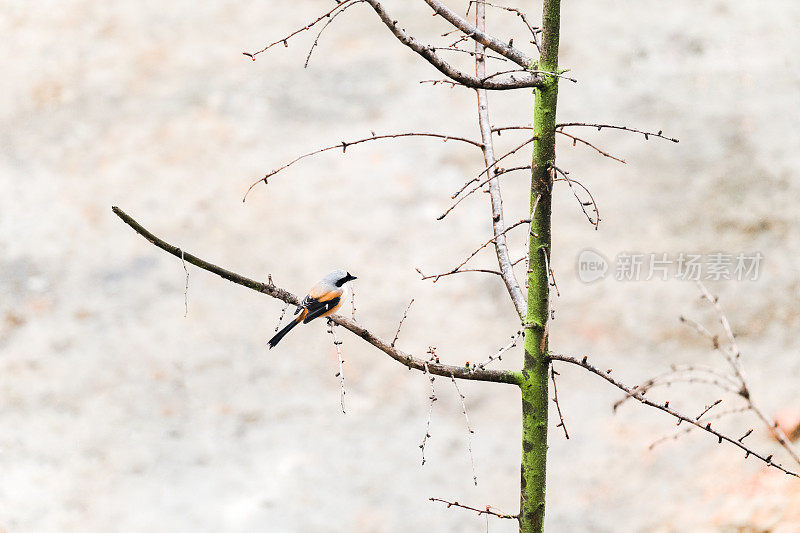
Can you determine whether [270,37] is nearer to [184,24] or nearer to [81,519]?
[184,24]

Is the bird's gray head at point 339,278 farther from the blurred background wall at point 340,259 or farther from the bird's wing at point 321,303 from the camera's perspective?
the blurred background wall at point 340,259

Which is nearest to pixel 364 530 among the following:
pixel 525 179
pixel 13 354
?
pixel 13 354

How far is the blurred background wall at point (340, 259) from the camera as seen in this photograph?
24.0 feet

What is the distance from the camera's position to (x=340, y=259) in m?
9.81

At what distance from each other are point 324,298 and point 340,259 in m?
5.93

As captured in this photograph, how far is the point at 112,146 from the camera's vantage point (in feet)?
38.4

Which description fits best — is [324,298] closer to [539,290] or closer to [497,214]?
[497,214]

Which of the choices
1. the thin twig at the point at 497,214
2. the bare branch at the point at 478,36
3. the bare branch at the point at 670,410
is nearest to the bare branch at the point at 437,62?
the bare branch at the point at 478,36

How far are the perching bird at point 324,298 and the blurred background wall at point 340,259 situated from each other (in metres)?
3.57

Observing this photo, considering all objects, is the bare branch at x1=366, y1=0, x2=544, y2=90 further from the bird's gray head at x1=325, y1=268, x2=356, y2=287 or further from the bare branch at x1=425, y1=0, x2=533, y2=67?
the bird's gray head at x1=325, y1=268, x2=356, y2=287

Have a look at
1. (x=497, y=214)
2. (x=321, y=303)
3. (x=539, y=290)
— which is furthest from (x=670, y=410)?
(x=321, y=303)

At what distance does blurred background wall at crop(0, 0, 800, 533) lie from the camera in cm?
732

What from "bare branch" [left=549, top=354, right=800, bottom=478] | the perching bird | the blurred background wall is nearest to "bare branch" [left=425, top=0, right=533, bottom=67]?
"bare branch" [left=549, top=354, right=800, bottom=478]

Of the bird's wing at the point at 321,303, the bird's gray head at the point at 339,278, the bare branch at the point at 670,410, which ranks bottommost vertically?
the bare branch at the point at 670,410
